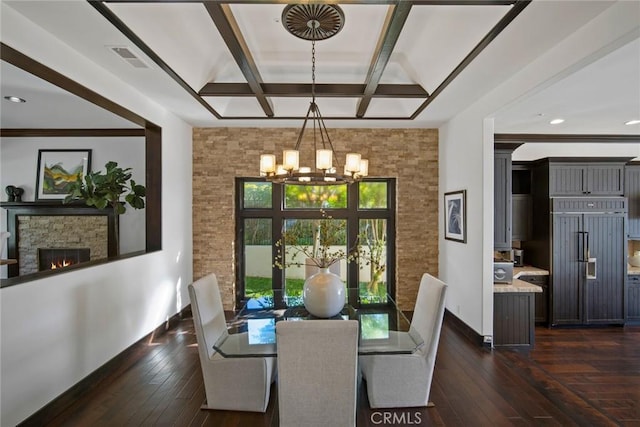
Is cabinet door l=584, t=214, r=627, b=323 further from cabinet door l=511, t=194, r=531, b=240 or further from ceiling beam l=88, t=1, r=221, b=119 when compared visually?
ceiling beam l=88, t=1, r=221, b=119

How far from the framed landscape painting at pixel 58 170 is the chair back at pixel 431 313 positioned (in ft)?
17.1

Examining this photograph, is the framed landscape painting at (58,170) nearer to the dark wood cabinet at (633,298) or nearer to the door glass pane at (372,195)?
the door glass pane at (372,195)

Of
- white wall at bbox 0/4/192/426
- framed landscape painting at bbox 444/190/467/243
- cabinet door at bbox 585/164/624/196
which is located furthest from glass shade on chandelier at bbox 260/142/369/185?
cabinet door at bbox 585/164/624/196

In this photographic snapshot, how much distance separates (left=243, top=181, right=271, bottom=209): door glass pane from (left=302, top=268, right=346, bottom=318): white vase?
9.28ft

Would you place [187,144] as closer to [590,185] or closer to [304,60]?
[304,60]

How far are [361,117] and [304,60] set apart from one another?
1.44m

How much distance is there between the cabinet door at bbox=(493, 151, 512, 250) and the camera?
161 inches

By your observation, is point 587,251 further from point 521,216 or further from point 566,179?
point 566,179

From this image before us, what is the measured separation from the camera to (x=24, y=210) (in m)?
4.98

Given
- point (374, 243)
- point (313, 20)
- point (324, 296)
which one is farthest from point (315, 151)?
point (374, 243)

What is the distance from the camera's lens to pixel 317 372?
1.82 meters

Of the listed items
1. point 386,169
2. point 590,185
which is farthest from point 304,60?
point 590,185

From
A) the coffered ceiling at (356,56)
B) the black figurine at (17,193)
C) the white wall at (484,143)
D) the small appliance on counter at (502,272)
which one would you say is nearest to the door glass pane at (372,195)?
the white wall at (484,143)

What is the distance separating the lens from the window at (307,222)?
5.22m
